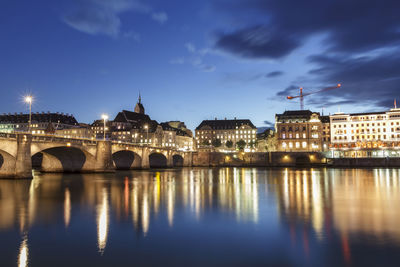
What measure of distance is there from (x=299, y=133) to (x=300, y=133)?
0.41m

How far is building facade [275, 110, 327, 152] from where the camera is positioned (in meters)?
132

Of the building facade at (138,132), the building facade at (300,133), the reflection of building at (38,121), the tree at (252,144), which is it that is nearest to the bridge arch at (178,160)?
the building facade at (138,132)

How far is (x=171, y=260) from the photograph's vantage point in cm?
1107

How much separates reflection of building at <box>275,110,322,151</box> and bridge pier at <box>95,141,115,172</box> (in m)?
84.2

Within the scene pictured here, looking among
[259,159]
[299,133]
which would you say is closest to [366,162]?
[299,133]

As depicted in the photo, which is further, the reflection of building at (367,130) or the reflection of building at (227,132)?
the reflection of building at (227,132)

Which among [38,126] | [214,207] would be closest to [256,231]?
[214,207]

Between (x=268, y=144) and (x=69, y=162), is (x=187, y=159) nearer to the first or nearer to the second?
(x=268, y=144)

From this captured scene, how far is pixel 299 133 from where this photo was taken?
440 ft

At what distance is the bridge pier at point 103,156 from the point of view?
65125mm

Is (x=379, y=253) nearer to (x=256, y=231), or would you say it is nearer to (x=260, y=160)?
(x=256, y=231)

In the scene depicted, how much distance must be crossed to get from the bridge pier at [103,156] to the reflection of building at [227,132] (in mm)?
119269

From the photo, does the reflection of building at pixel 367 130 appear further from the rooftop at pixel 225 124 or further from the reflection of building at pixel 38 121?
the reflection of building at pixel 38 121

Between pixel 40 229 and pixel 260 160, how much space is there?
117m
